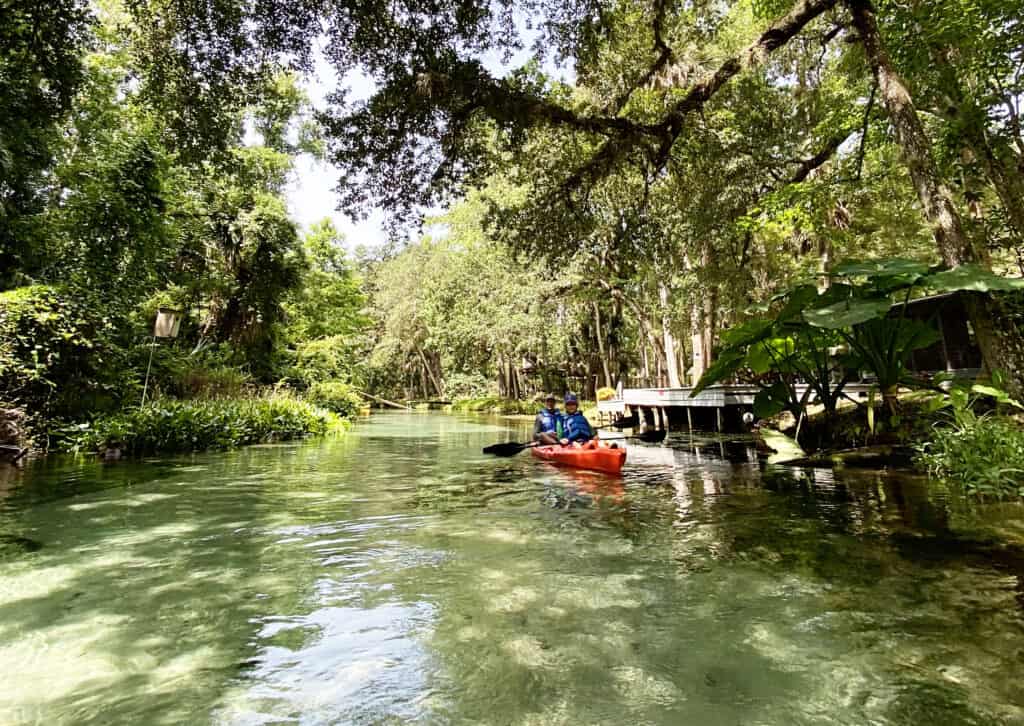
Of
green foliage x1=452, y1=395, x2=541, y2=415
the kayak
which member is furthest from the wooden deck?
green foliage x1=452, y1=395, x2=541, y2=415

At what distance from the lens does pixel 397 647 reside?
349 centimetres

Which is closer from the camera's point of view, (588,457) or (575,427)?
(588,457)

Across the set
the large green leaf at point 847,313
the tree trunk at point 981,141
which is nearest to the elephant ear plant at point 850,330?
the large green leaf at point 847,313

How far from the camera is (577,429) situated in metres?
12.1

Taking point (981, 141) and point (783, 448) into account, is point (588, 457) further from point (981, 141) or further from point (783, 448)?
point (981, 141)

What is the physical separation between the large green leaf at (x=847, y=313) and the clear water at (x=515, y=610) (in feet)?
7.30

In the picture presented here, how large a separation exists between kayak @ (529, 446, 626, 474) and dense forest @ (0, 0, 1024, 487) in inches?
94.0

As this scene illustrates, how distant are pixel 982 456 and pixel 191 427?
14.9 m

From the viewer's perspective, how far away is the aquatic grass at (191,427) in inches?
477

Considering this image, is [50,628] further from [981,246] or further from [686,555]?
[981,246]

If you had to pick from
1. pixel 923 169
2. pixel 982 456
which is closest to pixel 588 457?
pixel 982 456

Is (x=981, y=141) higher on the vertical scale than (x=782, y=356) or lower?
higher

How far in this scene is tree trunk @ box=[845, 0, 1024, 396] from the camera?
6789mm

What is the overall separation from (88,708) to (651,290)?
23663 mm
